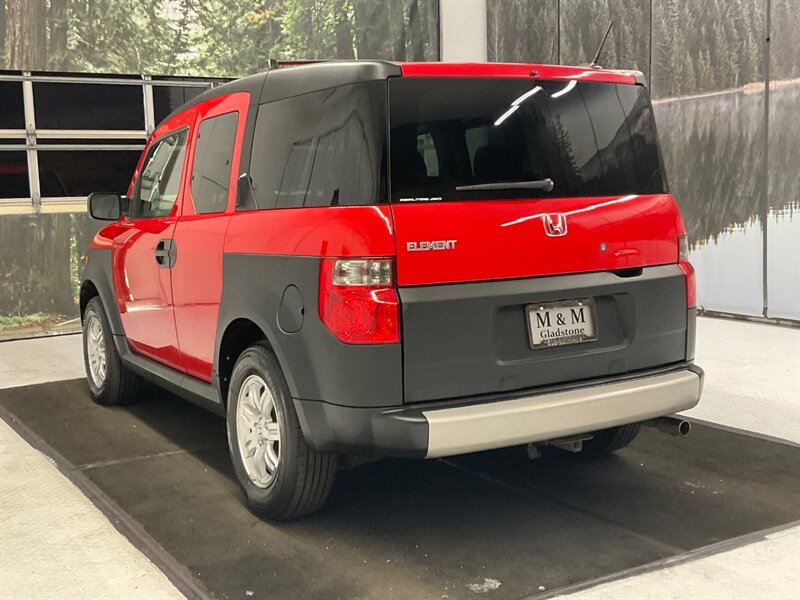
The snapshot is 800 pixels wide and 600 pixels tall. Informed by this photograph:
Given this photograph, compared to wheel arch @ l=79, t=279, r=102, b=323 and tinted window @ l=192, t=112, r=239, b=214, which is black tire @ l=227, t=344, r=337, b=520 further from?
wheel arch @ l=79, t=279, r=102, b=323

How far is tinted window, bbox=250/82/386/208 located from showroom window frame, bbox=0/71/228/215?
6543mm

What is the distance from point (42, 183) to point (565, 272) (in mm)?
7614

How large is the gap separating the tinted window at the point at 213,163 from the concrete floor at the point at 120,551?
1.43m

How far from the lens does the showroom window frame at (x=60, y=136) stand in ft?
30.2

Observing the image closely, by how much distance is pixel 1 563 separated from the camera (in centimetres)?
326

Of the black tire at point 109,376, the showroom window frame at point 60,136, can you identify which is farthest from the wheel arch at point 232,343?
the showroom window frame at point 60,136

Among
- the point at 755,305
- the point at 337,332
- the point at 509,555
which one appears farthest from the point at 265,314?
the point at 755,305

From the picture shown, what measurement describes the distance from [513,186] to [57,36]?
7670 mm

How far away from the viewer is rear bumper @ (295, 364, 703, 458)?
9.66 feet

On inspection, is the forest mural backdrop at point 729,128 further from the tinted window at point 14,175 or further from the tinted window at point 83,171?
the tinted window at point 14,175

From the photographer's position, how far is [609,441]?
4285 mm

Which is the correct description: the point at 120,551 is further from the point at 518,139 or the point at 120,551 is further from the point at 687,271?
the point at 687,271

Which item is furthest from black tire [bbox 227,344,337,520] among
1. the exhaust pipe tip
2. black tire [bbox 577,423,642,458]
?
black tire [bbox 577,423,642,458]

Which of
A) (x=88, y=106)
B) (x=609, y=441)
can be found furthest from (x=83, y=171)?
(x=609, y=441)
